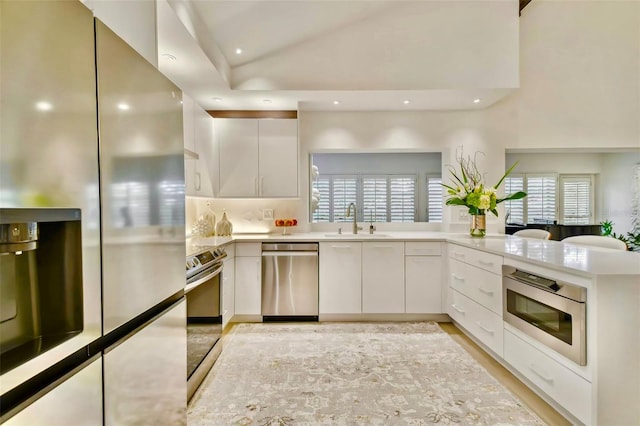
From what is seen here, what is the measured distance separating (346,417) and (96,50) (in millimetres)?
2087

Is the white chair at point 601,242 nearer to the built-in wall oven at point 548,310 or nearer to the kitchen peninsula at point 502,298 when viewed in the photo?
the kitchen peninsula at point 502,298

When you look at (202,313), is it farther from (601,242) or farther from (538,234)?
(538,234)

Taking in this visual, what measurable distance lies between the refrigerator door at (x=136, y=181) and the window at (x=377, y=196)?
407 centimetres

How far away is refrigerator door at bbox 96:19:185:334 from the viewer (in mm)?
864

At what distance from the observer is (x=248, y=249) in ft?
11.2

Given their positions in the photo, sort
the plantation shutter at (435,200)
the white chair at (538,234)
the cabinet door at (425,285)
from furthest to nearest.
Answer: the plantation shutter at (435,200), the white chair at (538,234), the cabinet door at (425,285)

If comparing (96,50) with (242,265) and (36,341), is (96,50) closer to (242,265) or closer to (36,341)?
(36,341)

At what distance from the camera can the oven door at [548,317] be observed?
1657 millimetres

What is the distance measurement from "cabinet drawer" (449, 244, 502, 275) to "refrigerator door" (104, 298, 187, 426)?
223 cm

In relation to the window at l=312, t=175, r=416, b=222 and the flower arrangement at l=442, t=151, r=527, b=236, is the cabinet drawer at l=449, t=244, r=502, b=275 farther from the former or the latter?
the window at l=312, t=175, r=416, b=222

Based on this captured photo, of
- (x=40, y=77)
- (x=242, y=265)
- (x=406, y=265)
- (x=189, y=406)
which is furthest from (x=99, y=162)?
(x=406, y=265)

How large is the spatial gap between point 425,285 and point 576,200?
4939 millimetres

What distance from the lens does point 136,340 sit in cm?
100

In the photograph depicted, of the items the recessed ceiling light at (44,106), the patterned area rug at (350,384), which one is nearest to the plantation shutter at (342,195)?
the patterned area rug at (350,384)
